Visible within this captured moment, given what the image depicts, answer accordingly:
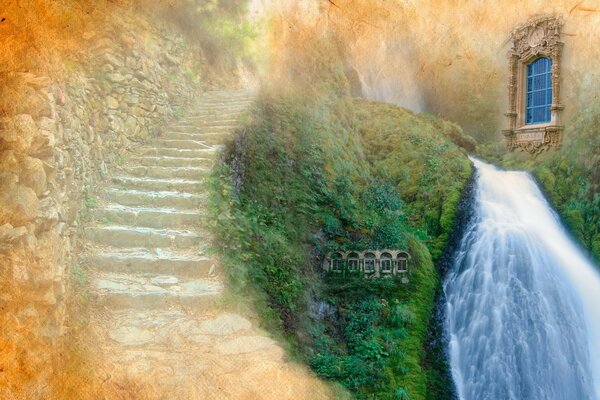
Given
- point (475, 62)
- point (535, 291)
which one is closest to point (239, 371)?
point (535, 291)

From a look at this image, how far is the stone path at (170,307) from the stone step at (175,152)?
0.91ft

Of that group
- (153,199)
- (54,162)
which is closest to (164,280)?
(153,199)

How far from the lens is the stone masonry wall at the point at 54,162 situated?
2.52 meters

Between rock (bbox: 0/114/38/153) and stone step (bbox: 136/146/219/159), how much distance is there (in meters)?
1.98

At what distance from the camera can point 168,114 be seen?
5445 mm

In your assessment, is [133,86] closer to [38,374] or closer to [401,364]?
[38,374]

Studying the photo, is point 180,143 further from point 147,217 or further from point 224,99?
point 224,99

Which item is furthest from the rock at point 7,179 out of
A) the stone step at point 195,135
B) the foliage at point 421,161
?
the foliage at point 421,161

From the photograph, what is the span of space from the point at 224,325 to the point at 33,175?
5.14ft

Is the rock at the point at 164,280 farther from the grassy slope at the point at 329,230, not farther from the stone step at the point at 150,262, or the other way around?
the grassy slope at the point at 329,230

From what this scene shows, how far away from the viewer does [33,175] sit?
107 inches

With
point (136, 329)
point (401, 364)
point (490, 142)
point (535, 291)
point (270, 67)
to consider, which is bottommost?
point (401, 364)

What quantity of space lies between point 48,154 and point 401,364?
3.78 metres

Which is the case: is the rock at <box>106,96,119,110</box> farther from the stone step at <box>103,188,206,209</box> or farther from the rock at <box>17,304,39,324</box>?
the rock at <box>17,304,39,324</box>
